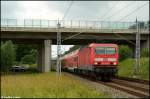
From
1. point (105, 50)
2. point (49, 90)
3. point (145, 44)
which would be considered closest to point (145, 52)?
point (145, 44)

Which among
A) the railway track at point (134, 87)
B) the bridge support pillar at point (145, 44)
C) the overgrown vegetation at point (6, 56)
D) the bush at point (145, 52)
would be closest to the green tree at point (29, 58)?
the bridge support pillar at point (145, 44)

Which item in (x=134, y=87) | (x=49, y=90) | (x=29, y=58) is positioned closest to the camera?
(x=49, y=90)

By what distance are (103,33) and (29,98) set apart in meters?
45.4

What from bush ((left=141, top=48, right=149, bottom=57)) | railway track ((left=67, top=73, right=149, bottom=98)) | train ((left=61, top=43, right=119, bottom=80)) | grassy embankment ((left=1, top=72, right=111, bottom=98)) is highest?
bush ((left=141, top=48, right=149, bottom=57))

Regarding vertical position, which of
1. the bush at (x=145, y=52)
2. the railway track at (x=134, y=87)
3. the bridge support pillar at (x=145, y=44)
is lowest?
the railway track at (x=134, y=87)

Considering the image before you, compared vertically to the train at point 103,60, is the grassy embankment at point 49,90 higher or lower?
lower

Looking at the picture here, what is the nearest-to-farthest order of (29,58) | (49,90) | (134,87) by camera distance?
(49,90)
(134,87)
(29,58)

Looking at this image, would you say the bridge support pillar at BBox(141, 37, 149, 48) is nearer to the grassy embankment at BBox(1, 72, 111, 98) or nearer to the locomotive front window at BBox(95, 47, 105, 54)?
the locomotive front window at BBox(95, 47, 105, 54)

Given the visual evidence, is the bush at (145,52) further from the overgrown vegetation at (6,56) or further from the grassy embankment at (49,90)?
the grassy embankment at (49,90)

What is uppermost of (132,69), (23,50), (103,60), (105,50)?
(23,50)

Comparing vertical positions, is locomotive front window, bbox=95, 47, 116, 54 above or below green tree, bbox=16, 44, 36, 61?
below

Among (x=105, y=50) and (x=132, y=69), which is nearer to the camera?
(x=105, y=50)

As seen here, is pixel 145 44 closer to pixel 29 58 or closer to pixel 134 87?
pixel 134 87

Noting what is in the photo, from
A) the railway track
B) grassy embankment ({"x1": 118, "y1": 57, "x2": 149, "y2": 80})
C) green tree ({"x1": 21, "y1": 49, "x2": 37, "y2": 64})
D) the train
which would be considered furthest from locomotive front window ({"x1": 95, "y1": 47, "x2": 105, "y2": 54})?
green tree ({"x1": 21, "y1": 49, "x2": 37, "y2": 64})
